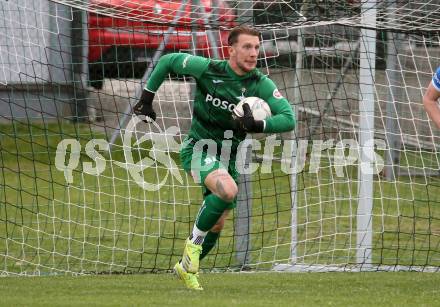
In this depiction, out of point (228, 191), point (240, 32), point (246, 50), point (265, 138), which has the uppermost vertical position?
point (240, 32)

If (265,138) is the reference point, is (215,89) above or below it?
above

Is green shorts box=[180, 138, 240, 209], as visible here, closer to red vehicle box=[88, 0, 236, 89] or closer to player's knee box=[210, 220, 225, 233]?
player's knee box=[210, 220, 225, 233]

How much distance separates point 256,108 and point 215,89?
54 centimetres

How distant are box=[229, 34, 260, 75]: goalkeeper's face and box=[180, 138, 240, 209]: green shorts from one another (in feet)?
2.22

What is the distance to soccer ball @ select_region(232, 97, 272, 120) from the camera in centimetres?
750

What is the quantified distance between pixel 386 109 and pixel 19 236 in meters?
3.97

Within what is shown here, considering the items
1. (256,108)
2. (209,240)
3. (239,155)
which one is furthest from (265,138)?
(256,108)

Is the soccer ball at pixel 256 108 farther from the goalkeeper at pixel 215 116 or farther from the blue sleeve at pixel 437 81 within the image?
the blue sleeve at pixel 437 81

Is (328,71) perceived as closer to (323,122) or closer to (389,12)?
(323,122)

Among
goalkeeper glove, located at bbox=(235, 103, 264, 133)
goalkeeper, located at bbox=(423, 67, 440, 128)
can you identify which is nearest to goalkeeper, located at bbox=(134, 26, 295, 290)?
goalkeeper glove, located at bbox=(235, 103, 264, 133)

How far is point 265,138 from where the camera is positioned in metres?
12.9

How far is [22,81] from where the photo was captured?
405 inches

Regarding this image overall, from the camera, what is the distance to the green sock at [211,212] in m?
7.70

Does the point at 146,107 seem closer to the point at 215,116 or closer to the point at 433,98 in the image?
the point at 215,116
